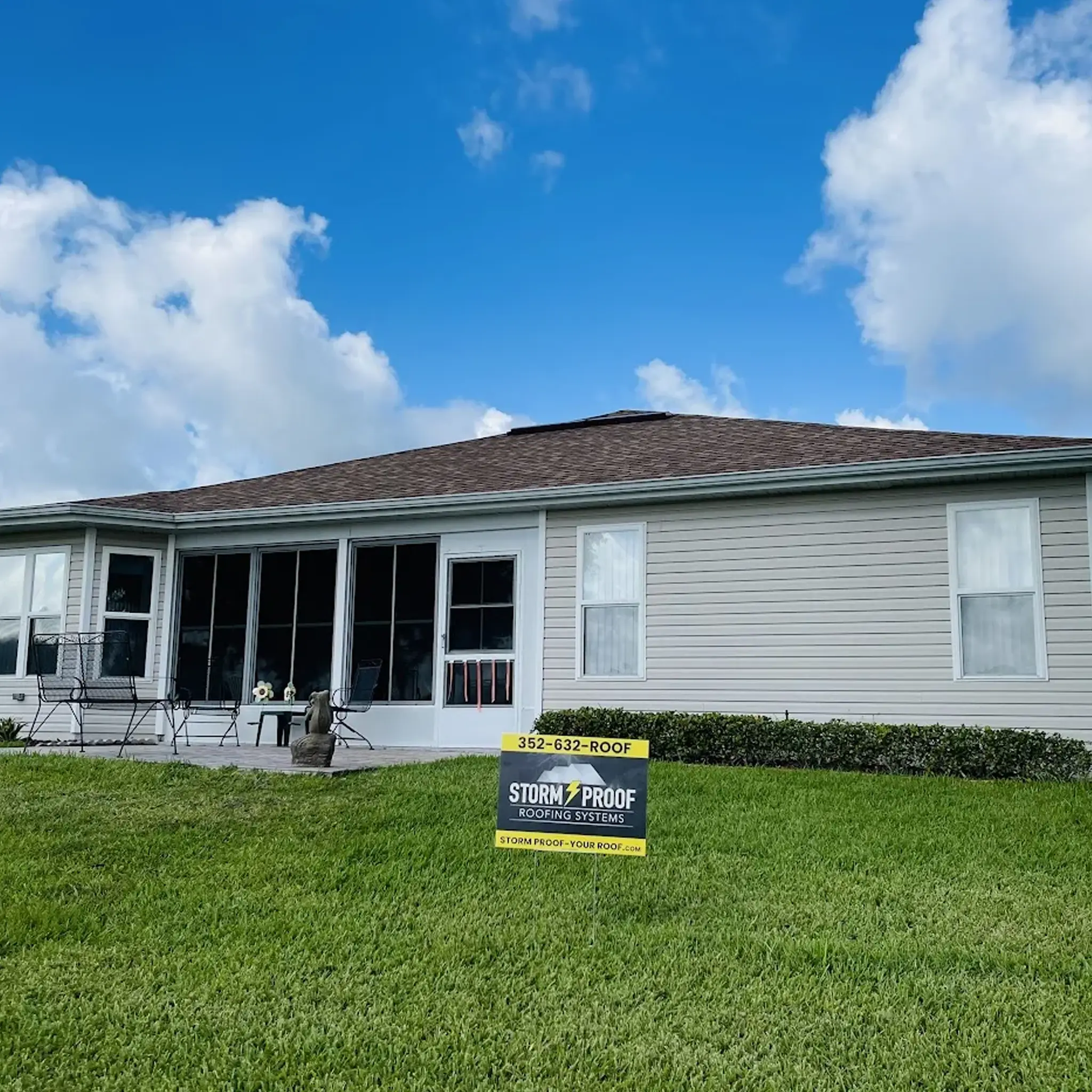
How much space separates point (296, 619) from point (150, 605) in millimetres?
1961

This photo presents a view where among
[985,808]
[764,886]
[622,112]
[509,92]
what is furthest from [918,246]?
[764,886]

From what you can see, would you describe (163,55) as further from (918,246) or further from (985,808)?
(985,808)

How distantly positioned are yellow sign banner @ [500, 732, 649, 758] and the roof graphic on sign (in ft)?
0.20

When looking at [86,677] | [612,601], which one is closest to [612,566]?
[612,601]

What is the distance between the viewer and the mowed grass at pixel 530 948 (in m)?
3.63

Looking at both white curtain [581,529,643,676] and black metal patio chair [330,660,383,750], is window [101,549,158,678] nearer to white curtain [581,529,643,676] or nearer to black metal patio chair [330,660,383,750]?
black metal patio chair [330,660,383,750]

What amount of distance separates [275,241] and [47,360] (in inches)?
180

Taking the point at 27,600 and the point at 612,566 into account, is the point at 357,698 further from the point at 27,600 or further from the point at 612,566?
the point at 27,600

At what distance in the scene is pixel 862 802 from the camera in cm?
772

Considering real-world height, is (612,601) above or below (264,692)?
above

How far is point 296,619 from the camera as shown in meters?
13.0

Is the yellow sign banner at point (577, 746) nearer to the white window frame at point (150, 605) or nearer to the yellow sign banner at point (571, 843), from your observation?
the yellow sign banner at point (571, 843)

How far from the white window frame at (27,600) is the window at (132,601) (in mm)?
480

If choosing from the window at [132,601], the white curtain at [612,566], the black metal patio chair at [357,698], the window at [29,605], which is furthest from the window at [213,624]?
the white curtain at [612,566]
